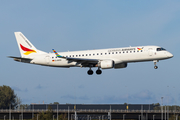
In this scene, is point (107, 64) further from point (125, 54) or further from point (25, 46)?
point (25, 46)

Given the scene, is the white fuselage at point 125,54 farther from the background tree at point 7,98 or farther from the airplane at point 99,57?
the background tree at point 7,98

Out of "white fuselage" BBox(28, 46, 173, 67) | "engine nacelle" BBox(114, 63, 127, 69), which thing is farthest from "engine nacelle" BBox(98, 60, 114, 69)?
"engine nacelle" BBox(114, 63, 127, 69)

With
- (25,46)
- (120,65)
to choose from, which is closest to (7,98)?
(25,46)

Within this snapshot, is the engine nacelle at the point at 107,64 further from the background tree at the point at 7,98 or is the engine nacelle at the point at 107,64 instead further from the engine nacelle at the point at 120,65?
the background tree at the point at 7,98

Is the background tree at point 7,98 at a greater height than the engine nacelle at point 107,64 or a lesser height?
lesser

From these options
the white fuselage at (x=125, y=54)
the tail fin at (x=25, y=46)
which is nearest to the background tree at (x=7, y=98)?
the tail fin at (x=25, y=46)

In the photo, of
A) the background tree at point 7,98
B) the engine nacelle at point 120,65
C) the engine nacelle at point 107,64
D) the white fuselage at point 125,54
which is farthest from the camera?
the background tree at point 7,98

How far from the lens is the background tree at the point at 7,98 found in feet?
542

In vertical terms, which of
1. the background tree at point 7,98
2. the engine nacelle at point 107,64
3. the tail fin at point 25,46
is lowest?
the background tree at point 7,98

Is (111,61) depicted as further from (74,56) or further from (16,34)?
(16,34)

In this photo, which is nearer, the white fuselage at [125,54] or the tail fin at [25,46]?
the white fuselage at [125,54]

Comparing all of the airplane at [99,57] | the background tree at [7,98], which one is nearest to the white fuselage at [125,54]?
the airplane at [99,57]

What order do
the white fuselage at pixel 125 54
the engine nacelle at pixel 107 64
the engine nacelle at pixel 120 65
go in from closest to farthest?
1. the white fuselage at pixel 125 54
2. the engine nacelle at pixel 107 64
3. the engine nacelle at pixel 120 65

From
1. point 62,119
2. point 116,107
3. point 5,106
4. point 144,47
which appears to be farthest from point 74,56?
point 5,106
